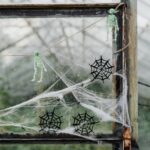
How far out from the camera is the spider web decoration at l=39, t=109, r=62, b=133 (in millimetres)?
3014

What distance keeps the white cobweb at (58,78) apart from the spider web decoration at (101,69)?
0.08 feet

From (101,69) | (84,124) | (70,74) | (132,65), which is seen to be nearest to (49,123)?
(84,124)

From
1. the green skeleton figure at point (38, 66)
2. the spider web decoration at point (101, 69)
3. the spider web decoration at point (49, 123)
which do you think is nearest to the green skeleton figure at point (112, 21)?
the spider web decoration at point (101, 69)

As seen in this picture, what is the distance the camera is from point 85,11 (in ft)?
10.0

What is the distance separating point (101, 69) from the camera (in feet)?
9.95

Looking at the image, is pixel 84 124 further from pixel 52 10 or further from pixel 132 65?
pixel 52 10

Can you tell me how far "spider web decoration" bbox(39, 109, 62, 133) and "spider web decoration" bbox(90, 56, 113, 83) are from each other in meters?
0.32

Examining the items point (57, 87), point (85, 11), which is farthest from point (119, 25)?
point (57, 87)

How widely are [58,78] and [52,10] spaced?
0.38m

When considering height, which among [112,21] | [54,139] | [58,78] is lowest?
[54,139]

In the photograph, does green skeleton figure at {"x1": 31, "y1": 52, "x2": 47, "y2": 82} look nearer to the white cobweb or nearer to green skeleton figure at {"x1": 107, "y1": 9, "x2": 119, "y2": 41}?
the white cobweb

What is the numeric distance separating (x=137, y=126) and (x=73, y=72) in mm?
465

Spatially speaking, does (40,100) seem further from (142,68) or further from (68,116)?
(142,68)

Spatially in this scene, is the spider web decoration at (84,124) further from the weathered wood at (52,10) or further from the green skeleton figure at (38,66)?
the weathered wood at (52,10)
